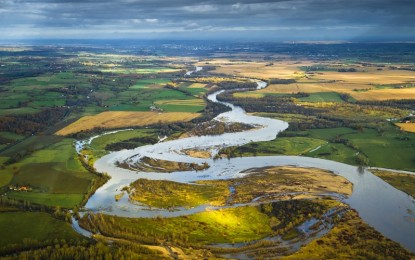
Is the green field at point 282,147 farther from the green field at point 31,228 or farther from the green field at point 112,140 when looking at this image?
the green field at point 31,228

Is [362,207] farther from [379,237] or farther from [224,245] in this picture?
[224,245]

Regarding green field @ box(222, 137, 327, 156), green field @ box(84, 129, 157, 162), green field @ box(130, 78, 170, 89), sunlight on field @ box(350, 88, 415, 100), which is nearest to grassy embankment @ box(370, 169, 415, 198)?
green field @ box(222, 137, 327, 156)

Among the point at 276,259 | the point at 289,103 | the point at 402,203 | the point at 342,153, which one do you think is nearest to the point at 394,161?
the point at 342,153

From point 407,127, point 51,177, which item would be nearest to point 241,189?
point 51,177

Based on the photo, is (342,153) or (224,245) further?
(342,153)

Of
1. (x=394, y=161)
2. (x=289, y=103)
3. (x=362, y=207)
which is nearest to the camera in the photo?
(x=362, y=207)

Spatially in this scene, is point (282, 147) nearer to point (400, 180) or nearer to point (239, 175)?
point (239, 175)

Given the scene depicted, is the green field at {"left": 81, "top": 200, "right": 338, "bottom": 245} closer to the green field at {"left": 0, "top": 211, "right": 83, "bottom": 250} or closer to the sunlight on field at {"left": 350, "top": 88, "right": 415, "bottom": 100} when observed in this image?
the green field at {"left": 0, "top": 211, "right": 83, "bottom": 250}
